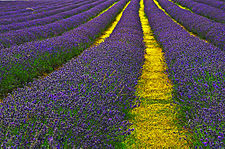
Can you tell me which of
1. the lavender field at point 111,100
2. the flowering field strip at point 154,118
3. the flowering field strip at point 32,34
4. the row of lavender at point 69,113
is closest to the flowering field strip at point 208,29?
the lavender field at point 111,100

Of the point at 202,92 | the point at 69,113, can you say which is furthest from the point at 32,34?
the point at 202,92

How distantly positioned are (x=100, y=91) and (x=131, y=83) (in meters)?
0.85

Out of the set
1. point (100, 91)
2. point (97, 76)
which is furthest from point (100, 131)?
point (97, 76)

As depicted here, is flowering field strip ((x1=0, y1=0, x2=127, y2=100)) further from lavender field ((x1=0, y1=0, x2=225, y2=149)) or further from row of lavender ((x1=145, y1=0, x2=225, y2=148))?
row of lavender ((x1=145, y1=0, x2=225, y2=148))

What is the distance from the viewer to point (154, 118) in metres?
Answer: 3.14

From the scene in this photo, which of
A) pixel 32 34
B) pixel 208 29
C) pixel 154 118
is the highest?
pixel 32 34

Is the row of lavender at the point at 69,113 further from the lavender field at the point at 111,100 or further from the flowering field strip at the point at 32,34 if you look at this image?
the flowering field strip at the point at 32,34

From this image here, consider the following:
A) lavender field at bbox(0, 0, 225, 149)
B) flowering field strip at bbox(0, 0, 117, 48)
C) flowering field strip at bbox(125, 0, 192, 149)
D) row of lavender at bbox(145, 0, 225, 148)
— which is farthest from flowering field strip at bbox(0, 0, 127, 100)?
row of lavender at bbox(145, 0, 225, 148)

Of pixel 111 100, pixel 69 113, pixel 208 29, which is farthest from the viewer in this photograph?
pixel 208 29

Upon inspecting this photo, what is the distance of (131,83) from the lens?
3322 mm

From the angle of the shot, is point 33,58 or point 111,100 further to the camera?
point 33,58

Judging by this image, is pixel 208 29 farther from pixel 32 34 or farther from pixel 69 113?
pixel 69 113

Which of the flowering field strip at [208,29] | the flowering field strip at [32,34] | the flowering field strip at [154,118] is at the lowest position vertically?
the flowering field strip at [154,118]

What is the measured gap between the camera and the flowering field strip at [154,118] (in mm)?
2621
